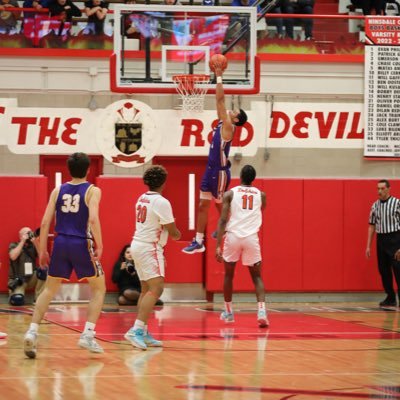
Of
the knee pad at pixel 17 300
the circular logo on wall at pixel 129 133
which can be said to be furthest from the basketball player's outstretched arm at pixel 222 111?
the knee pad at pixel 17 300

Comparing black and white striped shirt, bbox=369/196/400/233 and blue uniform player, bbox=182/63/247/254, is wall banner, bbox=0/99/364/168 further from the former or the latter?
blue uniform player, bbox=182/63/247/254

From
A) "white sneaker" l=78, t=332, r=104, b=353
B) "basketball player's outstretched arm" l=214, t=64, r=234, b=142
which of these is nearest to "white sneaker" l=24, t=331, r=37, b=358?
"white sneaker" l=78, t=332, r=104, b=353

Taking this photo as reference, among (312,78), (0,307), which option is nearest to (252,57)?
(312,78)

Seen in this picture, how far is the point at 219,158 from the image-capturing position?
12.6m

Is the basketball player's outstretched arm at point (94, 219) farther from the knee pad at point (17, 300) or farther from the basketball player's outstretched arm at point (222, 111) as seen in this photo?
the knee pad at point (17, 300)

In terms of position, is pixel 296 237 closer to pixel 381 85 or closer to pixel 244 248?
pixel 381 85

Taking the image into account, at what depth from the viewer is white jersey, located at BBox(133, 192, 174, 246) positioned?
1055cm

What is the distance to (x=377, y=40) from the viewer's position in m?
18.3

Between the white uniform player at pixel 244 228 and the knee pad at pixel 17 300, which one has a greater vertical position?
the white uniform player at pixel 244 228

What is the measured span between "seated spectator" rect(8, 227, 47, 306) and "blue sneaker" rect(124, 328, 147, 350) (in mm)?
6362

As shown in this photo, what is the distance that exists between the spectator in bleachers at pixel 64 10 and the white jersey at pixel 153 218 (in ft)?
25.1

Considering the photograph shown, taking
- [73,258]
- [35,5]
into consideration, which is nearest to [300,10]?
[35,5]

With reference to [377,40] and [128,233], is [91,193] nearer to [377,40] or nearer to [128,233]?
[128,233]

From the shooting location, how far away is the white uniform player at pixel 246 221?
13.5 meters
